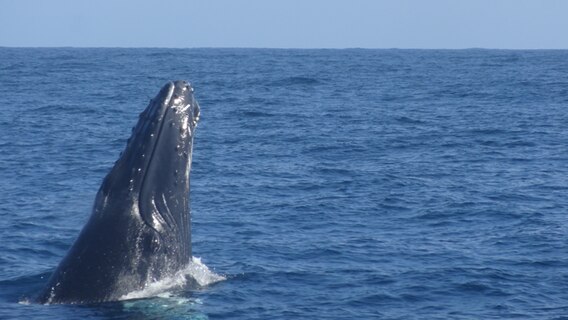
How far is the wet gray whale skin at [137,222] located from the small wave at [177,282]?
0.08 m

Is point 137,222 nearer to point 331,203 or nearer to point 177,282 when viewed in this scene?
point 177,282

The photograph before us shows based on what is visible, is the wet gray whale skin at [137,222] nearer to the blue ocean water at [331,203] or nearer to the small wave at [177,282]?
the small wave at [177,282]

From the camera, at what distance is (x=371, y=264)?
19125 millimetres

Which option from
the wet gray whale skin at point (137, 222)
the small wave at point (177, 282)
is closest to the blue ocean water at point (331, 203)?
the small wave at point (177, 282)

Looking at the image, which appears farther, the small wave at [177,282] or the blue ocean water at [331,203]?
the blue ocean water at [331,203]

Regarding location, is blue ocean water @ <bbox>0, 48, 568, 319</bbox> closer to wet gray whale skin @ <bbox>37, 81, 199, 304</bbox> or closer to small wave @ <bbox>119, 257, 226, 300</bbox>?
small wave @ <bbox>119, 257, 226, 300</bbox>

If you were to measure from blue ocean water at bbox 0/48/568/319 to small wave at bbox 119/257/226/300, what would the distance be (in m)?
0.12

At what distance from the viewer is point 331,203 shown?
2575 centimetres

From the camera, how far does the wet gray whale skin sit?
12.3 meters

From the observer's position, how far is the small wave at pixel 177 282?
12633 mm

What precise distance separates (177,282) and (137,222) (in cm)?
122

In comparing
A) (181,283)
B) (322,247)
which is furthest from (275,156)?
(181,283)

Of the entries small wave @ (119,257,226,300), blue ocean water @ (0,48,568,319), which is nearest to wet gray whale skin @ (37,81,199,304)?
small wave @ (119,257,226,300)

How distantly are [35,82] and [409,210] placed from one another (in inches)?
1796
